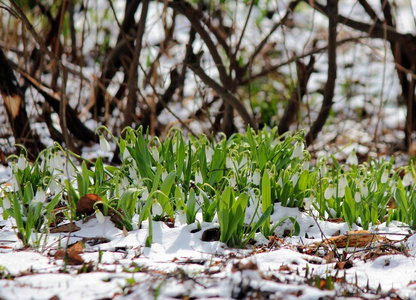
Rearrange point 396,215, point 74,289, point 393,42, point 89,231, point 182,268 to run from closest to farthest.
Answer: point 74,289
point 182,268
point 89,231
point 396,215
point 393,42

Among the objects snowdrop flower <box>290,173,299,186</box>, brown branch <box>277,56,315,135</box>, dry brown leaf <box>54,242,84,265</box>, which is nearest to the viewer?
dry brown leaf <box>54,242,84,265</box>

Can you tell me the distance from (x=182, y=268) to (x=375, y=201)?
1.24 meters

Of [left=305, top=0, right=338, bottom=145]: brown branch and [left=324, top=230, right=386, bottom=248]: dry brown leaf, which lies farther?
[left=305, top=0, right=338, bottom=145]: brown branch

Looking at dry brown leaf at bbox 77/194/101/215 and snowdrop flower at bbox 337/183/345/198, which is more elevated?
snowdrop flower at bbox 337/183/345/198

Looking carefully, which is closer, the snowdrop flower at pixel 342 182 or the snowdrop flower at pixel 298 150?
the snowdrop flower at pixel 342 182

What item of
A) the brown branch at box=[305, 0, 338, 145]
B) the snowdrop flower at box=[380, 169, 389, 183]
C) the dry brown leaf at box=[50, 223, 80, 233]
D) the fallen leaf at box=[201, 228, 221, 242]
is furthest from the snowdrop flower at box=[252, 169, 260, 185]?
the brown branch at box=[305, 0, 338, 145]

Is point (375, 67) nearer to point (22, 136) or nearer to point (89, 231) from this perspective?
point (22, 136)

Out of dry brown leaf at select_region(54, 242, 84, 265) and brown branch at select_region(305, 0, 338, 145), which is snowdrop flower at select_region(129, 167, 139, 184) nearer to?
dry brown leaf at select_region(54, 242, 84, 265)

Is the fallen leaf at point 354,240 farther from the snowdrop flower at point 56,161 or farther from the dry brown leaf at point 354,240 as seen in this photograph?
the snowdrop flower at point 56,161

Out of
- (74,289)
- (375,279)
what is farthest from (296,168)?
(74,289)

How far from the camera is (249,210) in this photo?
8.61ft

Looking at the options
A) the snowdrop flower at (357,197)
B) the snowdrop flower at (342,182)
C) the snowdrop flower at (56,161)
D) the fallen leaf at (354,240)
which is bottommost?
the fallen leaf at (354,240)

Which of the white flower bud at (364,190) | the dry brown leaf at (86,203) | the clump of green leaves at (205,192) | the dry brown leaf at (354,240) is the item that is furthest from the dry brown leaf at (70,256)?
the white flower bud at (364,190)

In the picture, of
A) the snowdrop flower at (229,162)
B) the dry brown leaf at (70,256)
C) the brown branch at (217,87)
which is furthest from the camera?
the brown branch at (217,87)
